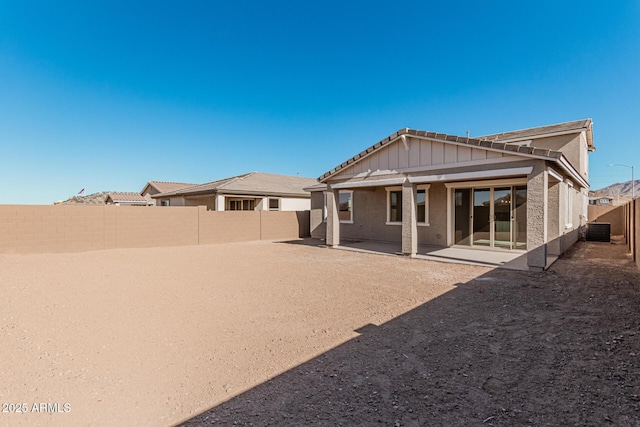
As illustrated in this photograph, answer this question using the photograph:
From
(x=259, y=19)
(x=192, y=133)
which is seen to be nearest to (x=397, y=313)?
(x=259, y=19)

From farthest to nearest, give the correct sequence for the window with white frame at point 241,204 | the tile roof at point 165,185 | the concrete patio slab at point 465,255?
1. the tile roof at point 165,185
2. the window with white frame at point 241,204
3. the concrete patio slab at point 465,255

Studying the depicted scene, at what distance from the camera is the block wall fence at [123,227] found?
451 inches

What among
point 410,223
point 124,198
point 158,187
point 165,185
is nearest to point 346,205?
point 410,223

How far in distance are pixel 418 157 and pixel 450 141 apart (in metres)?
1.26

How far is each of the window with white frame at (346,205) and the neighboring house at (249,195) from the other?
6060 mm

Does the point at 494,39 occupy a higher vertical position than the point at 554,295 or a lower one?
higher

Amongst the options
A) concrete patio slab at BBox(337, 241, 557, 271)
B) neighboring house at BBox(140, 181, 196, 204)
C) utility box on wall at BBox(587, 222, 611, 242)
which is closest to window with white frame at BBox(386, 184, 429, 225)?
concrete patio slab at BBox(337, 241, 557, 271)

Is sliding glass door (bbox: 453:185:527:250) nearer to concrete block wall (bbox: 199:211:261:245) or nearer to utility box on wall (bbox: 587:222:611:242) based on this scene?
utility box on wall (bbox: 587:222:611:242)

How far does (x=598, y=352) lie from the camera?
3.46 m

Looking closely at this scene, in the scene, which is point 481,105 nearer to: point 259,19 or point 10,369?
point 259,19

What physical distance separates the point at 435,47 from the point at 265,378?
17551 millimetres

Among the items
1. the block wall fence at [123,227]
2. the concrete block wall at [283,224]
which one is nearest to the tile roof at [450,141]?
the concrete block wall at [283,224]

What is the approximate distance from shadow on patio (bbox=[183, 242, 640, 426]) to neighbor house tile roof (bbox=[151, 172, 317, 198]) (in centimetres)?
1584

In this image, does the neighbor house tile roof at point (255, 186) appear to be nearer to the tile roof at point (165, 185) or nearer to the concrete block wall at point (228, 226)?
the concrete block wall at point (228, 226)
